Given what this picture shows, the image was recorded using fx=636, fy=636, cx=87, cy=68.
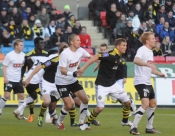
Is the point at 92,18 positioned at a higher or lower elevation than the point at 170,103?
higher

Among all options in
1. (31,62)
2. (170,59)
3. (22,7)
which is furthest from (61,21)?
(31,62)

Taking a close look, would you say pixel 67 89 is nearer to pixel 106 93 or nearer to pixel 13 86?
pixel 106 93

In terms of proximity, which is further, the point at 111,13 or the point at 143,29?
the point at 111,13

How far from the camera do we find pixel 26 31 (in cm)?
2831

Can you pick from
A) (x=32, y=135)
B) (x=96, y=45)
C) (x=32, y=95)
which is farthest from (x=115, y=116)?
(x=96, y=45)

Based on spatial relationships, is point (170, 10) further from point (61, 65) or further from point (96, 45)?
point (61, 65)

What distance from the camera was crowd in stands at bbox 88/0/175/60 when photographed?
29570 mm

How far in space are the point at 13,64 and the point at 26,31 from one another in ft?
31.9

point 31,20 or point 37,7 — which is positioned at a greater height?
point 37,7

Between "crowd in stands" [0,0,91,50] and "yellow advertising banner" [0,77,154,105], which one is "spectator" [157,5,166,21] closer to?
"crowd in stands" [0,0,91,50]

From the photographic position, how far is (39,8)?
30.7m

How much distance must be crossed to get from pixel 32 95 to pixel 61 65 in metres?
3.39

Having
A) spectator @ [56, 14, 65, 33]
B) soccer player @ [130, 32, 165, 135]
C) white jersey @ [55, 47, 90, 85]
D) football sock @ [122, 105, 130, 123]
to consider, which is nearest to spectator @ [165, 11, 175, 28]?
spectator @ [56, 14, 65, 33]

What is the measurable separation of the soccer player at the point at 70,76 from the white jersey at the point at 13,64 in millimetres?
3256
